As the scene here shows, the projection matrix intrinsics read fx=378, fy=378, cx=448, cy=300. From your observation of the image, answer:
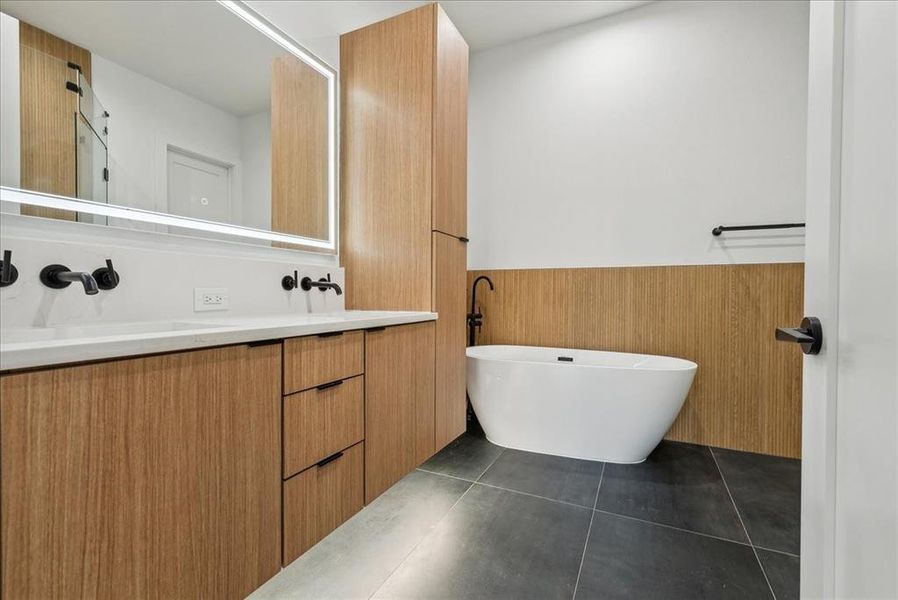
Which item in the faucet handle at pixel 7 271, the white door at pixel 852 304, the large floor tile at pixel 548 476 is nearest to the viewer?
the white door at pixel 852 304

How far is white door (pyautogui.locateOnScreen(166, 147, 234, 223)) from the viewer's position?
134 centimetres

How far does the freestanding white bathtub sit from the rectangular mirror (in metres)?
1.34

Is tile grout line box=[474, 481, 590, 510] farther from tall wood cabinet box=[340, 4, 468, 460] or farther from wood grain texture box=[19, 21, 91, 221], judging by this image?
wood grain texture box=[19, 21, 91, 221]

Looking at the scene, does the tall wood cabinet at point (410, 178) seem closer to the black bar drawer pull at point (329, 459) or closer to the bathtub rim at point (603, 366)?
the bathtub rim at point (603, 366)

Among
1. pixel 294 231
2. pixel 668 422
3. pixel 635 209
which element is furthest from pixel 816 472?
pixel 635 209

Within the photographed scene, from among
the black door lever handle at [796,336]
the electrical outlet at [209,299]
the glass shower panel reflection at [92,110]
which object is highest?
the glass shower panel reflection at [92,110]

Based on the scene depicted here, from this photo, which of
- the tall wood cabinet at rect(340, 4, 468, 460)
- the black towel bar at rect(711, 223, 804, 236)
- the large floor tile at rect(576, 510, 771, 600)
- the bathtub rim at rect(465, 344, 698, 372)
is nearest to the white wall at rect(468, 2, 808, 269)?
the black towel bar at rect(711, 223, 804, 236)

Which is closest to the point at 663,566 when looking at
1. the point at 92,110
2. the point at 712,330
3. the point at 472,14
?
the point at 712,330

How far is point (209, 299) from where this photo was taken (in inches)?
52.7

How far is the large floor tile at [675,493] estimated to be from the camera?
5.37 ft

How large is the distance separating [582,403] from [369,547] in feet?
4.38

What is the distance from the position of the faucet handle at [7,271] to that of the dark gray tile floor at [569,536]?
1.17 meters

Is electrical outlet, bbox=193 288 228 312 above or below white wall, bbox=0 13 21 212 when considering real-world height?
below

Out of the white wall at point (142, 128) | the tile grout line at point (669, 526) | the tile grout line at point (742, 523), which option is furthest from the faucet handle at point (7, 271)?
the tile grout line at point (742, 523)
